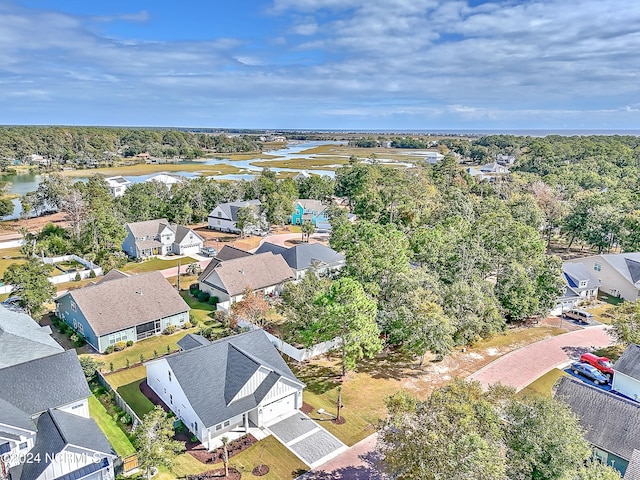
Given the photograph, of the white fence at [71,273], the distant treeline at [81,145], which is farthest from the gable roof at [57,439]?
the distant treeline at [81,145]

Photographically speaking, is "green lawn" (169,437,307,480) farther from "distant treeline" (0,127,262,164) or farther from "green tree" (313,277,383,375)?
"distant treeline" (0,127,262,164)

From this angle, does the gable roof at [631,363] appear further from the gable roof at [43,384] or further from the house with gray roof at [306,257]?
the gable roof at [43,384]

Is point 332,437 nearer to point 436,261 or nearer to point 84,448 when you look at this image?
point 84,448

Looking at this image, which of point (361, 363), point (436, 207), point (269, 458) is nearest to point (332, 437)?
point (269, 458)

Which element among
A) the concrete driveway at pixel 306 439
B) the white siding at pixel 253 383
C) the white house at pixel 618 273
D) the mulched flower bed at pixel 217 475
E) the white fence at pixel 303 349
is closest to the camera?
the mulched flower bed at pixel 217 475

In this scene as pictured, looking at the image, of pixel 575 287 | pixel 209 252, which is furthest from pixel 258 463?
pixel 209 252

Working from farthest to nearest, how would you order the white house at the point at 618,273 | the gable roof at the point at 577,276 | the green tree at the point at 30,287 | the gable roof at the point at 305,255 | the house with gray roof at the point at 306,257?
1. the gable roof at the point at 305,255
2. the house with gray roof at the point at 306,257
3. the white house at the point at 618,273
4. the gable roof at the point at 577,276
5. the green tree at the point at 30,287

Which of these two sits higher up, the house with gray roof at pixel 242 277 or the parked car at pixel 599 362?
the house with gray roof at pixel 242 277
